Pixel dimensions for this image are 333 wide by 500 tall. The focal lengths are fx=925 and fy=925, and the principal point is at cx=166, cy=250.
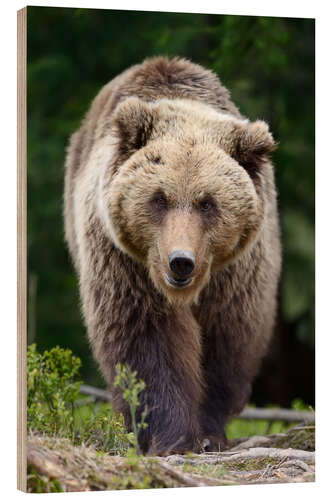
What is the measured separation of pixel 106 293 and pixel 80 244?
0.59 metres

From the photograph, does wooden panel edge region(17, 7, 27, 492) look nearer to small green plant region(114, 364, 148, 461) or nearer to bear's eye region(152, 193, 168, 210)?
small green plant region(114, 364, 148, 461)

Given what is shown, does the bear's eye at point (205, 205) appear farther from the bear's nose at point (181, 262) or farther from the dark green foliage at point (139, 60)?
the dark green foliage at point (139, 60)

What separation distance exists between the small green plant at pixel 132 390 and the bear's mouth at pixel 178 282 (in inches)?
22.7

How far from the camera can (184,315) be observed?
6.18m

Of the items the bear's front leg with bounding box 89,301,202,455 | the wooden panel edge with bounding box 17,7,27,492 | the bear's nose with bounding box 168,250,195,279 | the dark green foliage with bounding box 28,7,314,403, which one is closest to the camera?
the bear's nose with bounding box 168,250,195,279

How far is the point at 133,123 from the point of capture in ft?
19.2

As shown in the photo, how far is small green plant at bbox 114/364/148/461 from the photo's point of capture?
17.8 ft

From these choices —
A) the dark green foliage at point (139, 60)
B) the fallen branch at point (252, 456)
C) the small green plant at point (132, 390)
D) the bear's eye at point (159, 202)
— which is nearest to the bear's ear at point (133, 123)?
the bear's eye at point (159, 202)

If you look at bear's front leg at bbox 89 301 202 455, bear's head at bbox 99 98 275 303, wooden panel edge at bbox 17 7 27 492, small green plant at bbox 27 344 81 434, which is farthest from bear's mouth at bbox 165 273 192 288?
small green plant at bbox 27 344 81 434

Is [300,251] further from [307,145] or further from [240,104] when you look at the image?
[240,104]

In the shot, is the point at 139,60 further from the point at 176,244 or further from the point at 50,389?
the point at 50,389

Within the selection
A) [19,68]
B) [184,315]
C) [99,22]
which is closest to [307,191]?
[99,22]

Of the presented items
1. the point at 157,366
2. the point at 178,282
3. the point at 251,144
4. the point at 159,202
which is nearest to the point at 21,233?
the point at 159,202

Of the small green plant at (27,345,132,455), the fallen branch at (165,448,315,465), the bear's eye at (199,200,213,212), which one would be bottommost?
the fallen branch at (165,448,315,465)
